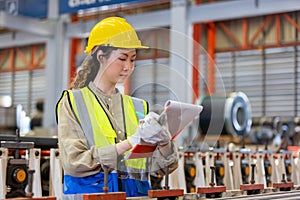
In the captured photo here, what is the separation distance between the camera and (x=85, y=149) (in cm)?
197

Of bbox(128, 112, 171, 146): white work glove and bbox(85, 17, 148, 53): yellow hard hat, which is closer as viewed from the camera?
bbox(128, 112, 171, 146): white work glove

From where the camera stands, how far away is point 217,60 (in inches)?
571

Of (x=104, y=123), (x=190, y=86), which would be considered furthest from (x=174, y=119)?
(x=190, y=86)

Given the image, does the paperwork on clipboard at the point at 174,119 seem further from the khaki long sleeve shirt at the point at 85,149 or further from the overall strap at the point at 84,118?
the overall strap at the point at 84,118

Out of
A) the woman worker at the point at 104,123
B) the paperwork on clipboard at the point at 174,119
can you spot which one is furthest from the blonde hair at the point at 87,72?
the paperwork on clipboard at the point at 174,119

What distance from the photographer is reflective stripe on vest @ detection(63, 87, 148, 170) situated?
2014 mm

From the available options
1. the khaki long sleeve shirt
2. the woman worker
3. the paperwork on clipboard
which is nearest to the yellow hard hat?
the woman worker

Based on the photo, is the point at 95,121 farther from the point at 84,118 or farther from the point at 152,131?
the point at 152,131

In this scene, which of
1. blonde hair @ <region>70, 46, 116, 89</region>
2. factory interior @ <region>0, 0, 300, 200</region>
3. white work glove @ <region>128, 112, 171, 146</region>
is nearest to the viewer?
white work glove @ <region>128, 112, 171, 146</region>

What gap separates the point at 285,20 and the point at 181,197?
12.1 metres

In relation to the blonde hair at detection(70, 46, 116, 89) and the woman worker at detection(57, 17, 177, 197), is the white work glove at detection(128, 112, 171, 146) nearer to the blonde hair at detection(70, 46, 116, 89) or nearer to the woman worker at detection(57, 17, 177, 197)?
the woman worker at detection(57, 17, 177, 197)

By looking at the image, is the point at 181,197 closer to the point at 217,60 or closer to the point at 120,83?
the point at 120,83

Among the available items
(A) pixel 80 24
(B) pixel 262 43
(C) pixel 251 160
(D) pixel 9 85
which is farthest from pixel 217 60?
(C) pixel 251 160

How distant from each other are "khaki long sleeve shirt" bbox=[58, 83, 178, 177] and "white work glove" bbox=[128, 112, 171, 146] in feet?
0.58
